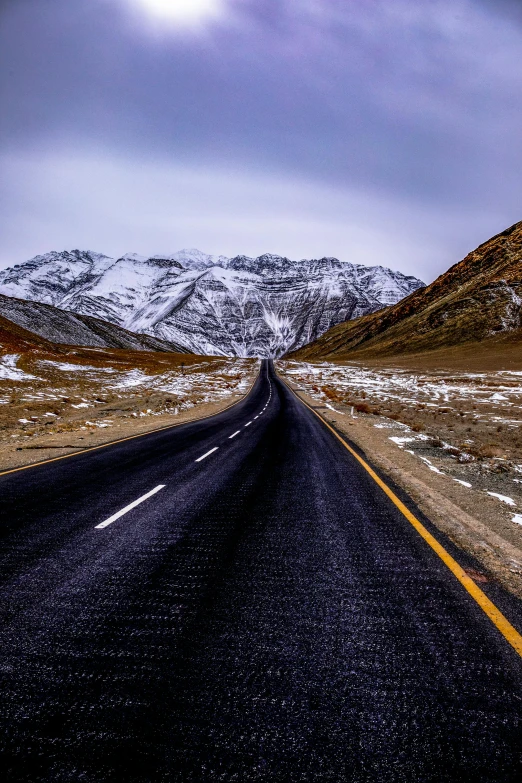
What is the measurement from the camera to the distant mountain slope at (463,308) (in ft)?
309

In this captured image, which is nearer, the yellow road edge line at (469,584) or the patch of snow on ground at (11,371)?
the yellow road edge line at (469,584)

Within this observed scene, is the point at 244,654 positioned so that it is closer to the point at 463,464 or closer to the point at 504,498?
the point at 504,498

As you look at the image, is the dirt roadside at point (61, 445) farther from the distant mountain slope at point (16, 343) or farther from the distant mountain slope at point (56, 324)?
the distant mountain slope at point (56, 324)

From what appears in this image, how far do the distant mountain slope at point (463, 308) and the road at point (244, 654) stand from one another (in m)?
100

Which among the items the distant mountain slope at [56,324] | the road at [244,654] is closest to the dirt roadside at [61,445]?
the road at [244,654]

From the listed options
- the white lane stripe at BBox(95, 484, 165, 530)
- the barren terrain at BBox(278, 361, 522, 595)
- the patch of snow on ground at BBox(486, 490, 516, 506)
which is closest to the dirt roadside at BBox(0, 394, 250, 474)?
the white lane stripe at BBox(95, 484, 165, 530)

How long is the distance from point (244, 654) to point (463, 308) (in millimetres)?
116156

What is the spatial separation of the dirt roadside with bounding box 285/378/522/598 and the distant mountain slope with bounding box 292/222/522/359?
94308 millimetres

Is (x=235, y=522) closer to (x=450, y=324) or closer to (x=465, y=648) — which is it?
(x=465, y=648)

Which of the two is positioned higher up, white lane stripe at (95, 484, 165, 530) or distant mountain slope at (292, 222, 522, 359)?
distant mountain slope at (292, 222, 522, 359)

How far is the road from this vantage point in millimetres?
2152

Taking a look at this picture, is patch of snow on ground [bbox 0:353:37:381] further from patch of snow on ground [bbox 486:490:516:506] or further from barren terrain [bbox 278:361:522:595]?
patch of snow on ground [bbox 486:490:516:506]

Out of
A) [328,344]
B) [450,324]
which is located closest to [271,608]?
[450,324]

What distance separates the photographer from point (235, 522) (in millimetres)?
5832
